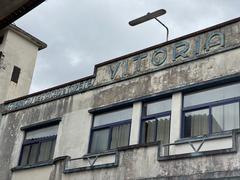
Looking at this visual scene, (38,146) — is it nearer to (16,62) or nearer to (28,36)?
(16,62)

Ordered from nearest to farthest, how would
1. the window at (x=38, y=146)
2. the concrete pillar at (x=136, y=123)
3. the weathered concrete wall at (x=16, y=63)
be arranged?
the concrete pillar at (x=136, y=123), the window at (x=38, y=146), the weathered concrete wall at (x=16, y=63)

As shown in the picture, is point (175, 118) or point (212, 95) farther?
point (175, 118)

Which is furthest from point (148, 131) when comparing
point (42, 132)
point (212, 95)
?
point (42, 132)

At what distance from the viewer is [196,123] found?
45.4ft

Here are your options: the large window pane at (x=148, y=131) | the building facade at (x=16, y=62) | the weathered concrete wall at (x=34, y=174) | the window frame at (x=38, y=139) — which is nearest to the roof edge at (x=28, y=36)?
the building facade at (x=16, y=62)

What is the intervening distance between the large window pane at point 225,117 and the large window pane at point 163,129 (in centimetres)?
163

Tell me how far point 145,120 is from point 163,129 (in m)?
0.86

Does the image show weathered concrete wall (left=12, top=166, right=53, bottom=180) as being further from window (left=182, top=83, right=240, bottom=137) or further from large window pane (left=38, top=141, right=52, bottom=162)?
window (left=182, top=83, right=240, bottom=137)

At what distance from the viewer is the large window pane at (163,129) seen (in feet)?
47.1

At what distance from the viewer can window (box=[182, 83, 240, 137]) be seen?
1316cm

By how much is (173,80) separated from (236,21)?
2712 millimetres

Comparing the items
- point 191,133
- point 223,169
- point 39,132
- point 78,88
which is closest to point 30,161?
point 39,132

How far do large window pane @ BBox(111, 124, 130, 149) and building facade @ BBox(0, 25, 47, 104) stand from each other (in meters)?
9.00

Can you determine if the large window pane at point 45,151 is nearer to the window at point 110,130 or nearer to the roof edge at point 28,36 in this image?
the window at point 110,130
